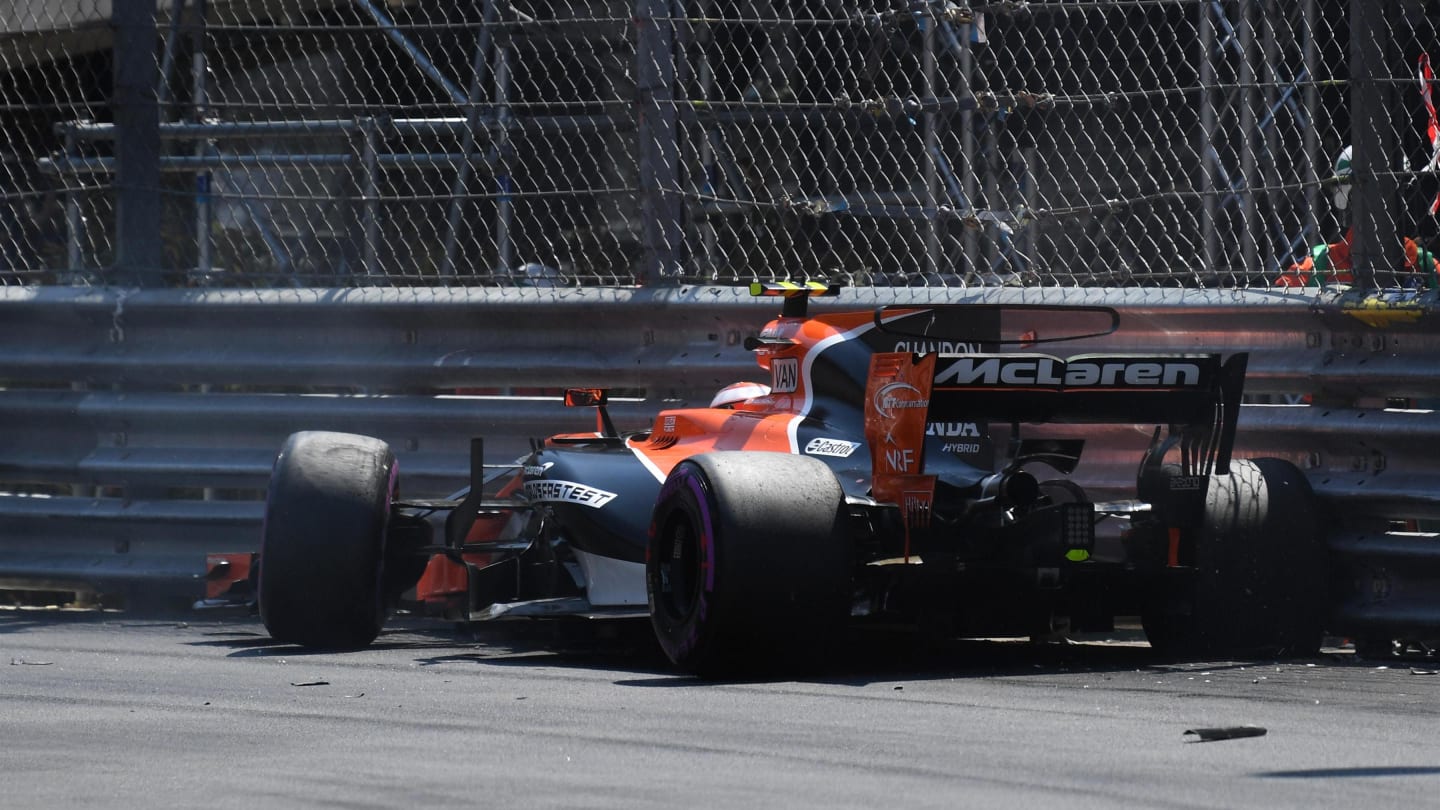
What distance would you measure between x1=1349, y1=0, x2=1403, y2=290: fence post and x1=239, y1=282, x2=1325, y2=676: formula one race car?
83 centimetres

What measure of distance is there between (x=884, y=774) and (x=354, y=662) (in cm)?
304

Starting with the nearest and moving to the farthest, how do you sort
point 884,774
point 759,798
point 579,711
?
point 759,798 → point 884,774 → point 579,711

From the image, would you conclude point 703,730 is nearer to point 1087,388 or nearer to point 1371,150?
point 1087,388

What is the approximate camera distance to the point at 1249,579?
22.2ft

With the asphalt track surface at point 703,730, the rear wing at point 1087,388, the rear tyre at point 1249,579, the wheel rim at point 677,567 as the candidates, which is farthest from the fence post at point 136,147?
the rear tyre at point 1249,579

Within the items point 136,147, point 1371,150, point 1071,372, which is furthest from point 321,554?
point 1371,150

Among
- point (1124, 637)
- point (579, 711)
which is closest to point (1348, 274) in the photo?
point (1124, 637)

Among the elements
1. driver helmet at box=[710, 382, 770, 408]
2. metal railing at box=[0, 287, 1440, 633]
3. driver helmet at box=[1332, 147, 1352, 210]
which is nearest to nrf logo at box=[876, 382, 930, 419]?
driver helmet at box=[710, 382, 770, 408]

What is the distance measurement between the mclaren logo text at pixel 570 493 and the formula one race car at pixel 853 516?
0.01m

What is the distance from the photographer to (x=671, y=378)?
8539 millimetres

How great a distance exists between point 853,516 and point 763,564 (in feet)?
1.86

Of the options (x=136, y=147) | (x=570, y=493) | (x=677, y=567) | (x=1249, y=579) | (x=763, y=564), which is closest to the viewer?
(x=763, y=564)

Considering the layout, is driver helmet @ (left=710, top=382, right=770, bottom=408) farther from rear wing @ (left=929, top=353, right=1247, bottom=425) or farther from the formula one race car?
rear wing @ (left=929, top=353, right=1247, bottom=425)

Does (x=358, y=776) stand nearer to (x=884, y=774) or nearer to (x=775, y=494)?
(x=884, y=774)
